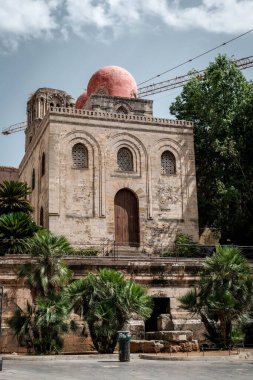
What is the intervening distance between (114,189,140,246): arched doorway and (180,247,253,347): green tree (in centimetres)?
940

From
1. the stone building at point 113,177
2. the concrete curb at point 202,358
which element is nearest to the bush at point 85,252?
the stone building at point 113,177

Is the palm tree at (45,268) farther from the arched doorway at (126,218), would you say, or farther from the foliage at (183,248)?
the arched doorway at (126,218)

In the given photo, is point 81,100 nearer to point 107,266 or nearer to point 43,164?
point 43,164

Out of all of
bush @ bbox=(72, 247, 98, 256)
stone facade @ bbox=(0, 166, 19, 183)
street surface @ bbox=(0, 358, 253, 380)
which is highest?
stone facade @ bbox=(0, 166, 19, 183)

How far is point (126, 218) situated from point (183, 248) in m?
3.42

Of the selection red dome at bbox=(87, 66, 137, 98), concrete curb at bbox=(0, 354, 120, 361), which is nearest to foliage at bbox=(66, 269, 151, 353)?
concrete curb at bbox=(0, 354, 120, 361)

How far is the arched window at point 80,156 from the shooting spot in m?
28.5

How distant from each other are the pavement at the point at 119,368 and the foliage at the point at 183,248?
11.1 metres

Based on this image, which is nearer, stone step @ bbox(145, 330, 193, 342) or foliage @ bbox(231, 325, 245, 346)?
stone step @ bbox(145, 330, 193, 342)

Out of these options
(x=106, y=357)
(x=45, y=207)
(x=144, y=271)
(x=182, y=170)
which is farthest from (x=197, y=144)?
(x=106, y=357)

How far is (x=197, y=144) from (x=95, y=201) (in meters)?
8.86

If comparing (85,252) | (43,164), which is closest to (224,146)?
(43,164)

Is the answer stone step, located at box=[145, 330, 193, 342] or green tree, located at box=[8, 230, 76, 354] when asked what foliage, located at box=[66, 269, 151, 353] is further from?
stone step, located at box=[145, 330, 193, 342]

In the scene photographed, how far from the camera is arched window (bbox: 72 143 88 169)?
93.4ft
